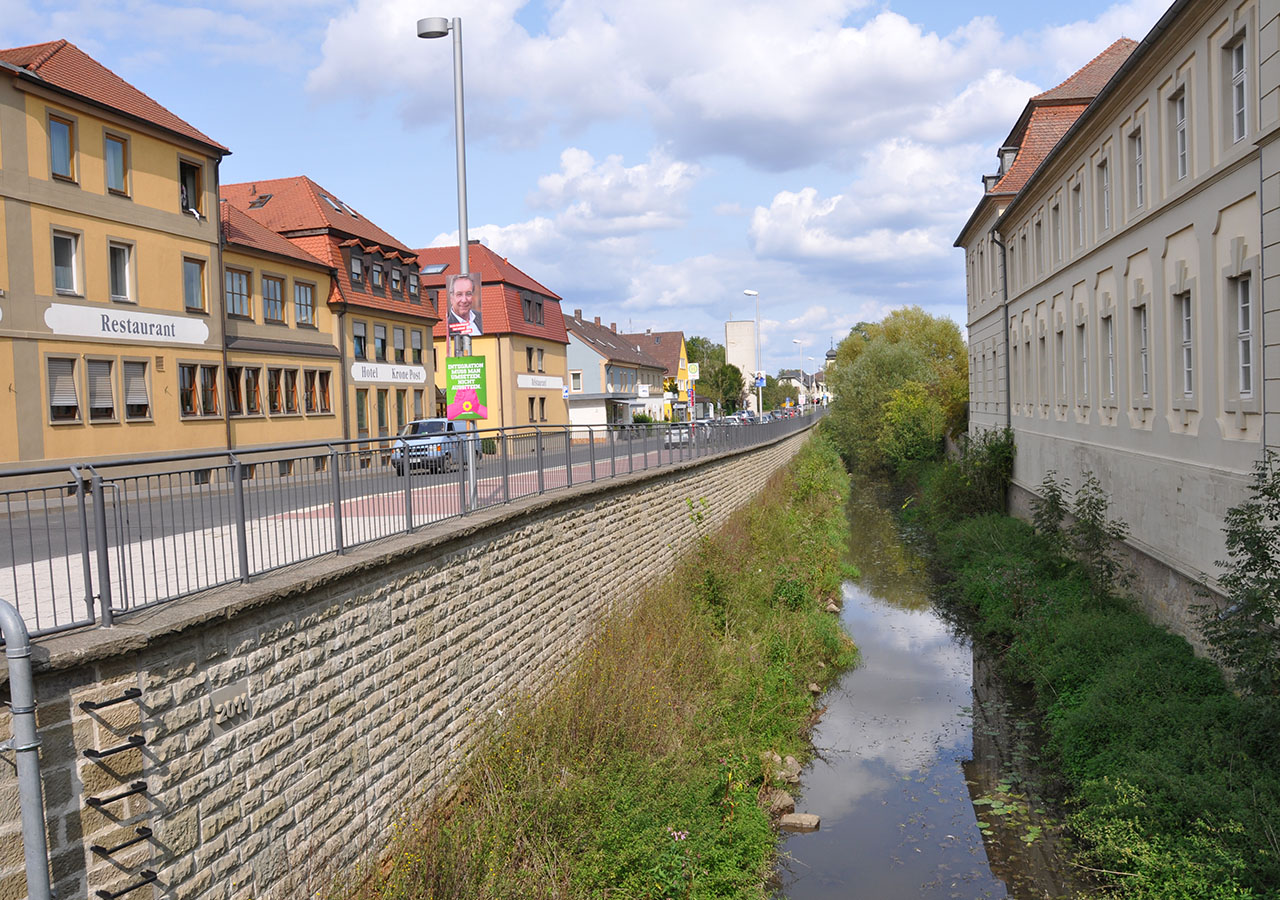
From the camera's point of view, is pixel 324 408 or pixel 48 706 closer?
pixel 48 706

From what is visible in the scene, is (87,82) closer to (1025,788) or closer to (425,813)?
(425,813)

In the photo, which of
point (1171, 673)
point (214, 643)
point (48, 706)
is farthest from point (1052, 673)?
point (48, 706)

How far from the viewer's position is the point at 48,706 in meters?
4.36

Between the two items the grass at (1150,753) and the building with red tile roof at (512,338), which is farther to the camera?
the building with red tile roof at (512,338)

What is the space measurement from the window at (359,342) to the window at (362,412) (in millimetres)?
1390

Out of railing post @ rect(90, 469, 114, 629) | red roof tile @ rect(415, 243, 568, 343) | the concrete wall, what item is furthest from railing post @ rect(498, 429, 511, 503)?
red roof tile @ rect(415, 243, 568, 343)

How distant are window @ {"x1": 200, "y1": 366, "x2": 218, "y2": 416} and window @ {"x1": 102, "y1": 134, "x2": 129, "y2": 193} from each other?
215 inches

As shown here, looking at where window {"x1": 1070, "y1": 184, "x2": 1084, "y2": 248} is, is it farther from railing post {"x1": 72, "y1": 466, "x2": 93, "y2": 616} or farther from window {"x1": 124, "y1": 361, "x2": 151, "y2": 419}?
window {"x1": 124, "y1": 361, "x2": 151, "y2": 419}

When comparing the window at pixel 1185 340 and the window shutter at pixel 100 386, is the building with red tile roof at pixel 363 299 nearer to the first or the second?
the window shutter at pixel 100 386

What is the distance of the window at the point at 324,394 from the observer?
34781mm

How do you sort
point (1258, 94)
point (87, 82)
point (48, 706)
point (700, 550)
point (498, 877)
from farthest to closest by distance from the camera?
point (87, 82) < point (700, 550) < point (1258, 94) < point (498, 877) < point (48, 706)

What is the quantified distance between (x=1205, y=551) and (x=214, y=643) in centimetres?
1139

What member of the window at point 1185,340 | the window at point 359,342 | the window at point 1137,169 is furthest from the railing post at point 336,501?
the window at point 359,342

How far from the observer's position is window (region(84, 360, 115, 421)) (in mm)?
23578
